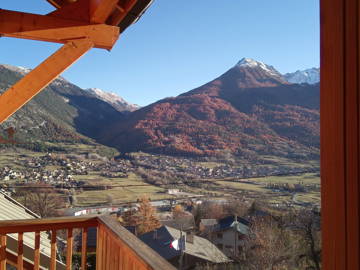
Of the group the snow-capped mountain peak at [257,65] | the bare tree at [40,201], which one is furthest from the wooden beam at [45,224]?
the snow-capped mountain peak at [257,65]

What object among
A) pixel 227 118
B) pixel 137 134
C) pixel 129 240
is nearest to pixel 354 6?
pixel 129 240

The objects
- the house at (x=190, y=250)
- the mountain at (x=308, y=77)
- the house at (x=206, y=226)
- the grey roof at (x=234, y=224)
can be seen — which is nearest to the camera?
the mountain at (x=308, y=77)

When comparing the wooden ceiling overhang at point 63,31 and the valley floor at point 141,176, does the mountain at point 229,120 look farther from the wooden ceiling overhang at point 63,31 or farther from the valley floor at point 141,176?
the wooden ceiling overhang at point 63,31

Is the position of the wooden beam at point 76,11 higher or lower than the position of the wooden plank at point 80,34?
higher

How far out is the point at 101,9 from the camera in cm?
193

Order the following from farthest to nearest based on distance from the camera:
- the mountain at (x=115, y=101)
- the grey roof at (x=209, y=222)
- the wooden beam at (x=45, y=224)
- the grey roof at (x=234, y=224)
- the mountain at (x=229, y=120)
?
the mountain at (x=115, y=101), the mountain at (x=229, y=120), the grey roof at (x=209, y=222), the grey roof at (x=234, y=224), the wooden beam at (x=45, y=224)

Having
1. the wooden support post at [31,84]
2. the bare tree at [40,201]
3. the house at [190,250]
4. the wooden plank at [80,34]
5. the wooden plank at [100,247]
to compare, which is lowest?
the house at [190,250]

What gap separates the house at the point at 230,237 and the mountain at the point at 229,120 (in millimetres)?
6328

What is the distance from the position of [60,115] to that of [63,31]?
16.5 metres

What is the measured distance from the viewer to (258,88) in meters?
24.9

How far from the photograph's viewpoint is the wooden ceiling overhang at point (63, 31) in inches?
73.5

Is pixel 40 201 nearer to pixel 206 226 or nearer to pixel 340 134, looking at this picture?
pixel 206 226

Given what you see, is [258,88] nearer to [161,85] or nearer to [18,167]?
[161,85]

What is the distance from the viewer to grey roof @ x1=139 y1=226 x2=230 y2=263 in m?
9.21
